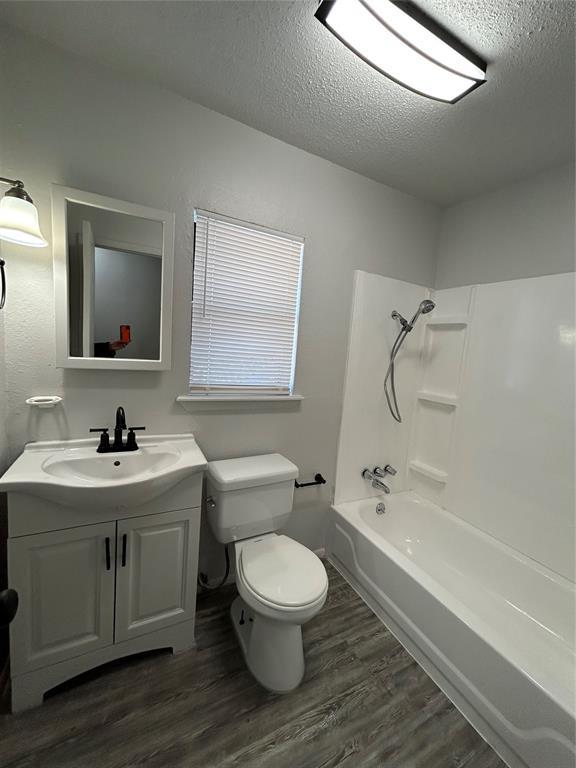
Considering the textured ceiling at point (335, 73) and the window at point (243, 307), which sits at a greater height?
the textured ceiling at point (335, 73)

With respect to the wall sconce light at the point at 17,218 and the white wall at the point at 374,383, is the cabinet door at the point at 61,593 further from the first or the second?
the white wall at the point at 374,383

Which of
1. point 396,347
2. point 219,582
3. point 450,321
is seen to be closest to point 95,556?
point 219,582

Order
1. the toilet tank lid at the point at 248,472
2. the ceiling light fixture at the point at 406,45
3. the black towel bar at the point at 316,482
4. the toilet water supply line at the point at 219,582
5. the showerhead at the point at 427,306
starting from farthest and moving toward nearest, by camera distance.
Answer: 1. the showerhead at the point at 427,306
2. the black towel bar at the point at 316,482
3. the toilet water supply line at the point at 219,582
4. the toilet tank lid at the point at 248,472
5. the ceiling light fixture at the point at 406,45

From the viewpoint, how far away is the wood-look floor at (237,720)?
A: 1.05 meters

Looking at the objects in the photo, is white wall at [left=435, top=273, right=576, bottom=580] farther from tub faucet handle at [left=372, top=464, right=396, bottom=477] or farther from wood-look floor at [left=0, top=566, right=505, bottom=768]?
wood-look floor at [left=0, top=566, right=505, bottom=768]

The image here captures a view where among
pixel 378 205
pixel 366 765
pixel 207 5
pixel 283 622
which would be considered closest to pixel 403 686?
pixel 366 765

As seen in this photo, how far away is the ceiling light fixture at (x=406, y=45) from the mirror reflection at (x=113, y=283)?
3.25ft

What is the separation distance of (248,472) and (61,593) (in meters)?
0.83

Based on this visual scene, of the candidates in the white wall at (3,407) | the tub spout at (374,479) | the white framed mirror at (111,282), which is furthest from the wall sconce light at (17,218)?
the tub spout at (374,479)

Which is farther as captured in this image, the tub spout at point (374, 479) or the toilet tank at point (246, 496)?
the tub spout at point (374, 479)

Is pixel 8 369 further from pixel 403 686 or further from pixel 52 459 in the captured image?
pixel 403 686

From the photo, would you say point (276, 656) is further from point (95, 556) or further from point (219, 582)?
point (95, 556)

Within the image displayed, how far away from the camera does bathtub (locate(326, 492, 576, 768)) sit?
108 centimetres

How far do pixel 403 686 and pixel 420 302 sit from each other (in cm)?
215
